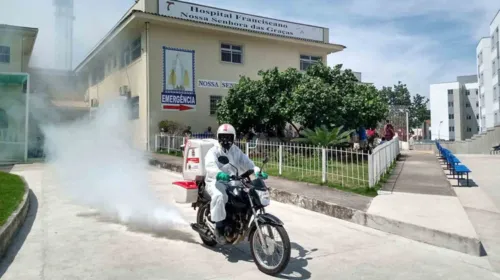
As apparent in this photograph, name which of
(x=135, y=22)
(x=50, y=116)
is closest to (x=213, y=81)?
(x=135, y=22)

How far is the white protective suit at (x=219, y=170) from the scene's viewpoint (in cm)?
438

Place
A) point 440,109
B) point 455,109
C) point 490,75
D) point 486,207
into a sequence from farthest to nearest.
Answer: point 440,109
point 455,109
point 490,75
point 486,207

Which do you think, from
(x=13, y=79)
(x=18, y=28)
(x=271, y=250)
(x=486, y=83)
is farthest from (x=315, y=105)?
(x=486, y=83)

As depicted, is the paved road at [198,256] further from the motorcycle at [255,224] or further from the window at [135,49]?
the window at [135,49]

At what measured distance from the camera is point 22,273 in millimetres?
4035

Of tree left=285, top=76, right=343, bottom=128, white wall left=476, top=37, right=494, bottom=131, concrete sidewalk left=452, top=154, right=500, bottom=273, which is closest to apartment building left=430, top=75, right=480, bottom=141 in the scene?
white wall left=476, top=37, right=494, bottom=131

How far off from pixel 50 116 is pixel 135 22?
624cm

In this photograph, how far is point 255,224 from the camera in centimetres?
417

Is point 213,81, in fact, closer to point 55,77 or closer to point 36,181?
point 55,77

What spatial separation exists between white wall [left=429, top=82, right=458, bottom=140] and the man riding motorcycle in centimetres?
7152

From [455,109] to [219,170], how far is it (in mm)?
72764

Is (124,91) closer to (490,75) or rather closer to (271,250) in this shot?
(271,250)

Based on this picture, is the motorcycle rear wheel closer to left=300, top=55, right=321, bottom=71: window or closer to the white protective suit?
the white protective suit

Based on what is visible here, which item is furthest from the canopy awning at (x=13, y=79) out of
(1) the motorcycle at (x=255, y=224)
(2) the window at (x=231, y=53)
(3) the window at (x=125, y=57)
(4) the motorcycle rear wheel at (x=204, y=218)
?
(1) the motorcycle at (x=255, y=224)
